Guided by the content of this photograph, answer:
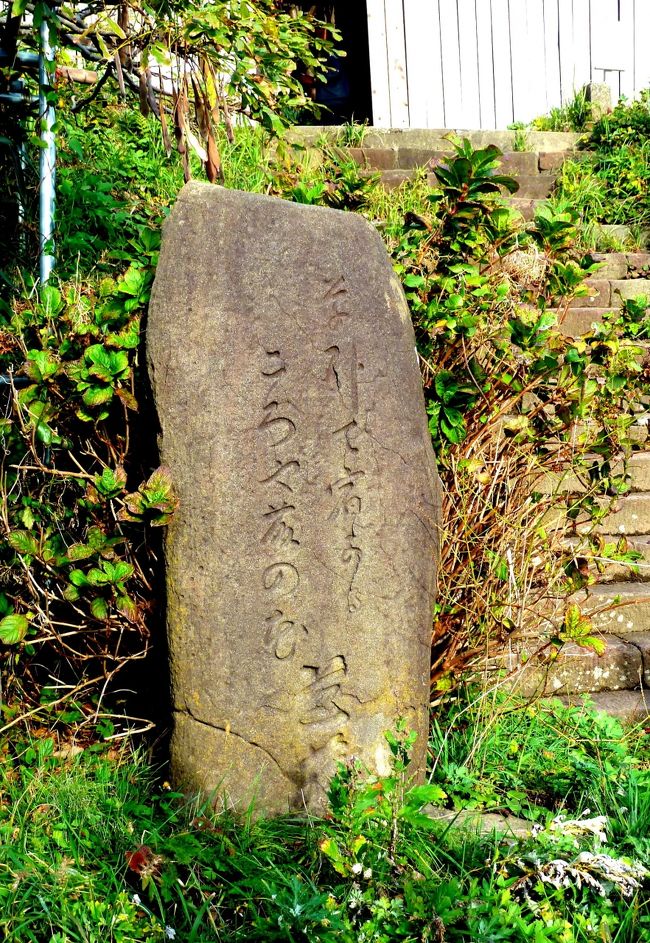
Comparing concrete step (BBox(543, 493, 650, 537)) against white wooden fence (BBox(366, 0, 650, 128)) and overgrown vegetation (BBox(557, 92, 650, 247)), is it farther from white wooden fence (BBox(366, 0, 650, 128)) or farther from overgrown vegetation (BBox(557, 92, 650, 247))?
white wooden fence (BBox(366, 0, 650, 128))

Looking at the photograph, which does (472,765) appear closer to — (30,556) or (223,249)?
(30,556)

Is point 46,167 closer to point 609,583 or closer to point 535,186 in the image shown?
point 609,583

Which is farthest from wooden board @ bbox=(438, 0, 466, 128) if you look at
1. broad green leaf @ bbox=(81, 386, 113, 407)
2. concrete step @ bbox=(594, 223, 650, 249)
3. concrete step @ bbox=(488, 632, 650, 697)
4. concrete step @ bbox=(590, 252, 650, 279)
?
broad green leaf @ bbox=(81, 386, 113, 407)

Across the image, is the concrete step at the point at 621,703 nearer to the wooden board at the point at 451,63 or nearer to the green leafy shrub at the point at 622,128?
the green leafy shrub at the point at 622,128

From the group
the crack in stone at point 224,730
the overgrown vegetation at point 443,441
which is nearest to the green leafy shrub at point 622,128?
the overgrown vegetation at point 443,441

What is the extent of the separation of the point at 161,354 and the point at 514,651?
1503 millimetres

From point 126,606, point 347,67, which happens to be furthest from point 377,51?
point 126,606

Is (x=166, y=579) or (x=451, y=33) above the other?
(x=451, y=33)

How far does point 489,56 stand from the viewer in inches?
309

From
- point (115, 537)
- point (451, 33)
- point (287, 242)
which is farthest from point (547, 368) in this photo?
point (451, 33)

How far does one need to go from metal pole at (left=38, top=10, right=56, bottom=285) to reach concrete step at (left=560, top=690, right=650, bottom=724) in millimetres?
2318

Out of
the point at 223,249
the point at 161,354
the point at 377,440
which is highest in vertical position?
the point at 223,249

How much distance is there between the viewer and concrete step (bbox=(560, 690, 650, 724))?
308cm

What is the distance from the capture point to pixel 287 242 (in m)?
2.35
